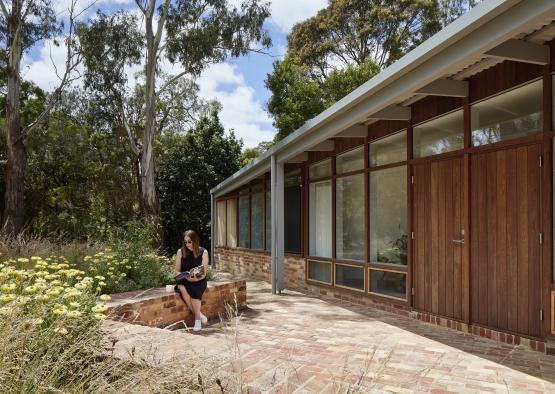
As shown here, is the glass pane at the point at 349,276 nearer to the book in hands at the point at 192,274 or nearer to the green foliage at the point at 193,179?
the book in hands at the point at 192,274

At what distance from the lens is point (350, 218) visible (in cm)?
830

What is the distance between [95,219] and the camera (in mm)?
20109

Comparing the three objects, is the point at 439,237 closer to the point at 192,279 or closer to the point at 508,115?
the point at 508,115

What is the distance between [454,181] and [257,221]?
7.30m

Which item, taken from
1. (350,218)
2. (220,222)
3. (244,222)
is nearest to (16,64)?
(220,222)

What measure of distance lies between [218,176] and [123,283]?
12.7 m

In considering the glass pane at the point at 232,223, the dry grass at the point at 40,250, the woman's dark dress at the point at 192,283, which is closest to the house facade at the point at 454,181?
the woman's dark dress at the point at 192,283


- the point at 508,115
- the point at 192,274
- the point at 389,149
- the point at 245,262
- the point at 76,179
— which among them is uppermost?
the point at 76,179

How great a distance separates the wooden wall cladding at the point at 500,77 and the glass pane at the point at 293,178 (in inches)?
203

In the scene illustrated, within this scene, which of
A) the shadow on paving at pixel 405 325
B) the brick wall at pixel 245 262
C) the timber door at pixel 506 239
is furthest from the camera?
the brick wall at pixel 245 262

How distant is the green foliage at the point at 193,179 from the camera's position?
1872 centimetres

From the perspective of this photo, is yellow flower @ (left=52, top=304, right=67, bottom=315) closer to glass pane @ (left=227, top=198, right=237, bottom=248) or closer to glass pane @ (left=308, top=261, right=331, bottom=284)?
glass pane @ (left=308, top=261, right=331, bottom=284)

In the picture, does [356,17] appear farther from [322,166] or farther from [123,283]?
[123,283]

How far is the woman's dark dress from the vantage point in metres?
6.08
